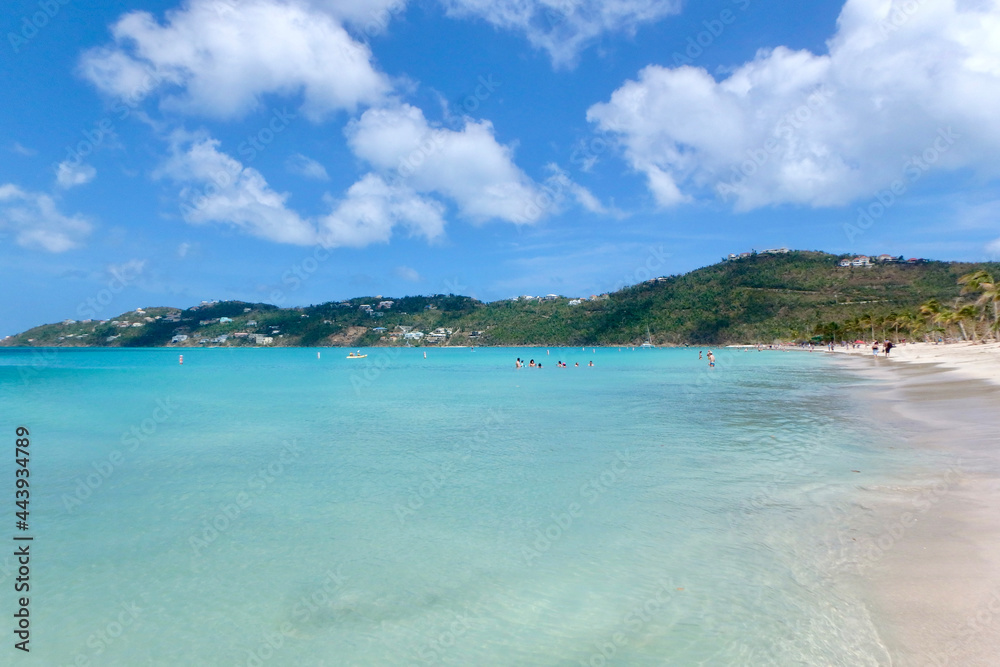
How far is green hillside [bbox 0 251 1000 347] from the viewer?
120 metres

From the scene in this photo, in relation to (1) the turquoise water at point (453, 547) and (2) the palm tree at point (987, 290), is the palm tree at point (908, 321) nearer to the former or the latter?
(2) the palm tree at point (987, 290)

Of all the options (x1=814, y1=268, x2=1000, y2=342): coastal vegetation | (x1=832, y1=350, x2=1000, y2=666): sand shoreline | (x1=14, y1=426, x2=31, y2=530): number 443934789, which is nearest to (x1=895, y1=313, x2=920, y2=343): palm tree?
(x1=814, y1=268, x2=1000, y2=342): coastal vegetation

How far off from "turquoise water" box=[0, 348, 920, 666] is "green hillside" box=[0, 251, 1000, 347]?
98.7 m

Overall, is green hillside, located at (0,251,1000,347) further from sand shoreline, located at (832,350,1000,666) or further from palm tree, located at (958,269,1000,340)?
sand shoreline, located at (832,350,1000,666)

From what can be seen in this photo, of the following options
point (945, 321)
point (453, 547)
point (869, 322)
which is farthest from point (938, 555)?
point (869, 322)

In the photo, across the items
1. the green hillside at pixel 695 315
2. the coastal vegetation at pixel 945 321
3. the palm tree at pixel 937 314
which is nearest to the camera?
the coastal vegetation at pixel 945 321

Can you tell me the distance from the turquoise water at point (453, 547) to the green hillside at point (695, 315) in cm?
9872

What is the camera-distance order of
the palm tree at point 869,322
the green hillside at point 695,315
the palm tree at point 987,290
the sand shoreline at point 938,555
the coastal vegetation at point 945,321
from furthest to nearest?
the green hillside at point 695,315 < the palm tree at point 869,322 < the coastal vegetation at point 945,321 < the palm tree at point 987,290 < the sand shoreline at point 938,555

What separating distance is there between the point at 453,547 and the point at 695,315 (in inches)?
5823

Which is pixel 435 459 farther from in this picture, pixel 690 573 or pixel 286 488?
pixel 690 573

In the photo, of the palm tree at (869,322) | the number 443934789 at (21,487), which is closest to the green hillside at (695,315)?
the palm tree at (869,322)

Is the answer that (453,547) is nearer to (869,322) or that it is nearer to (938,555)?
(938,555)

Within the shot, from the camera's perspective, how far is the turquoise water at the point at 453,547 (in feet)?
17.0

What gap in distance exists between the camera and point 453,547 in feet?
25.1
